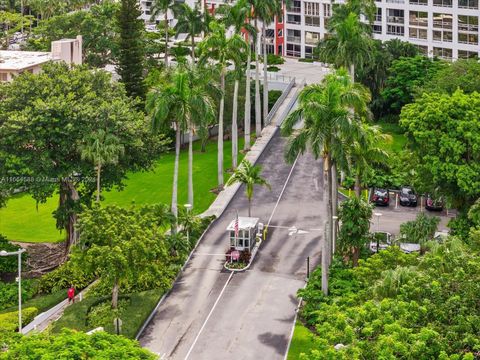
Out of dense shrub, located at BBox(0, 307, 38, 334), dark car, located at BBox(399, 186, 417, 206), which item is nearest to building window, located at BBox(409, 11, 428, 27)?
dark car, located at BBox(399, 186, 417, 206)

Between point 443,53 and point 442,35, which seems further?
point 443,53

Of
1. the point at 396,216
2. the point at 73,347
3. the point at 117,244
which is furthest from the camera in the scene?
the point at 396,216

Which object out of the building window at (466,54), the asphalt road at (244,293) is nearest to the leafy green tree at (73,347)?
the asphalt road at (244,293)

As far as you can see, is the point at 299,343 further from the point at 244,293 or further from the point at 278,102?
the point at 278,102

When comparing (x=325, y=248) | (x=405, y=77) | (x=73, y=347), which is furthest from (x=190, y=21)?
(x=73, y=347)

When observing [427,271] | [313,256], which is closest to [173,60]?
[313,256]

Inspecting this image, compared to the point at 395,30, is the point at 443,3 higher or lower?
higher

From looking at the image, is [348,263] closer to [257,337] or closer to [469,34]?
[257,337]

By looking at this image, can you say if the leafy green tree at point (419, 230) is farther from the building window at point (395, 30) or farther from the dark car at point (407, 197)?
the building window at point (395, 30)

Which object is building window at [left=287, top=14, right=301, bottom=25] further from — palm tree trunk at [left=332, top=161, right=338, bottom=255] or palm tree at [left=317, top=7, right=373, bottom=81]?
palm tree trunk at [left=332, top=161, right=338, bottom=255]
